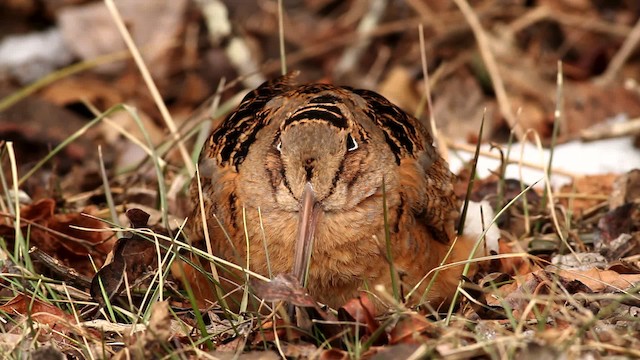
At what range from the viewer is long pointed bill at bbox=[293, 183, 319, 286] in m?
3.98

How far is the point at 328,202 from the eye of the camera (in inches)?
162

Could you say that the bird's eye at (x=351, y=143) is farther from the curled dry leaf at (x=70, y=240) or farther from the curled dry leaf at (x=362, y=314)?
the curled dry leaf at (x=70, y=240)

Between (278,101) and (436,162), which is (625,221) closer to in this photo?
(436,162)

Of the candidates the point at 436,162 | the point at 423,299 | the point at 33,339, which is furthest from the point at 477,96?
the point at 33,339

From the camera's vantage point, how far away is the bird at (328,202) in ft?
13.3

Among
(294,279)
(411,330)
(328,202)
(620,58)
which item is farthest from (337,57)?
(411,330)

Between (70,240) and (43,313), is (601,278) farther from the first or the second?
(70,240)

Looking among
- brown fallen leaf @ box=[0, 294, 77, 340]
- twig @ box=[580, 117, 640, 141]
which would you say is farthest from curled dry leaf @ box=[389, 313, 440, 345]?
twig @ box=[580, 117, 640, 141]

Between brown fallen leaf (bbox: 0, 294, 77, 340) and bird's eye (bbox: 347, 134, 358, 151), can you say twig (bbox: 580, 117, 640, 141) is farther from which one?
brown fallen leaf (bbox: 0, 294, 77, 340)

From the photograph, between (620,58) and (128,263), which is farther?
(620,58)

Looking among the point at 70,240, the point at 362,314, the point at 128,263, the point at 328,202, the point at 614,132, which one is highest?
the point at 614,132

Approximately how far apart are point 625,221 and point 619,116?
2.43 m

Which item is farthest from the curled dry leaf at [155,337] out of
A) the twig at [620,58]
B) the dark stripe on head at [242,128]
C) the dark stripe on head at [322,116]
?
the twig at [620,58]

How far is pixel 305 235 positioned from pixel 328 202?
196 millimetres
